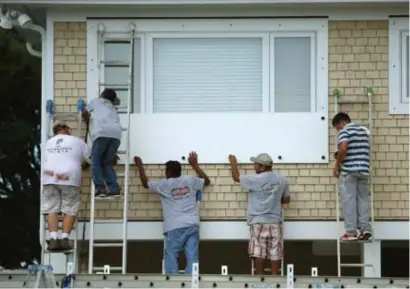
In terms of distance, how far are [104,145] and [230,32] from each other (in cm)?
230

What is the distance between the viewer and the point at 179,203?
52.7 feet

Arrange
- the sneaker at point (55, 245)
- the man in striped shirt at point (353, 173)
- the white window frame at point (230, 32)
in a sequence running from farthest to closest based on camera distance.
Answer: the white window frame at point (230, 32) → the man in striped shirt at point (353, 173) → the sneaker at point (55, 245)

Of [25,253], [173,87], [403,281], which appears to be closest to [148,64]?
[173,87]

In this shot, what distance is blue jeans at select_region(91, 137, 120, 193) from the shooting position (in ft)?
51.3

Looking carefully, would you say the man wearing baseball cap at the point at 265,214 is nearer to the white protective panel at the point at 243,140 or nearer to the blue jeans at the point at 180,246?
the white protective panel at the point at 243,140

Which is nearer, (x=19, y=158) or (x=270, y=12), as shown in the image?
(x=270, y=12)

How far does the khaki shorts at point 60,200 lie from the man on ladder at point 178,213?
45.7 inches

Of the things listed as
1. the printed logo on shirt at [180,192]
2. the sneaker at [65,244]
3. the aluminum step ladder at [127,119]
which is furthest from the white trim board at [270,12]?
the sneaker at [65,244]

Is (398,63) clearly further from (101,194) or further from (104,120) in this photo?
(101,194)

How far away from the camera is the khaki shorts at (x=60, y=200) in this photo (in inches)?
608

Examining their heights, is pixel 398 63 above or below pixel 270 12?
below

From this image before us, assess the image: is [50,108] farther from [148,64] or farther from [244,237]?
[244,237]

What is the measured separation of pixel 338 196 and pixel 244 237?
1.24 metres

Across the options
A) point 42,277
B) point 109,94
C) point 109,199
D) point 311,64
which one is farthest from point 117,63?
point 42,277
